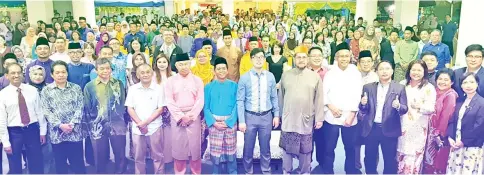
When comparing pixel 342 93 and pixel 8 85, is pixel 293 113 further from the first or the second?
pixel 8 85

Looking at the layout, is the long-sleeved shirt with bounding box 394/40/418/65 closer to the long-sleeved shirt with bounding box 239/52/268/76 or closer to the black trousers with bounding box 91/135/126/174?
the long-sleeved shirt with bounding box 239/52/268/76

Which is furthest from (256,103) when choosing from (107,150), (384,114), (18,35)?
(18,35)

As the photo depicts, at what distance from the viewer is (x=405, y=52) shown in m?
6.20

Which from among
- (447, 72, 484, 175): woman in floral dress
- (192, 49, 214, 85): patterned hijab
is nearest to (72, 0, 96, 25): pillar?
(192, 49, 214, 85): patterned hijab

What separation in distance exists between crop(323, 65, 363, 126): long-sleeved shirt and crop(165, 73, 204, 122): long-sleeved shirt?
4.04 feet

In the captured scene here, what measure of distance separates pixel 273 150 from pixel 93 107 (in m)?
1.89

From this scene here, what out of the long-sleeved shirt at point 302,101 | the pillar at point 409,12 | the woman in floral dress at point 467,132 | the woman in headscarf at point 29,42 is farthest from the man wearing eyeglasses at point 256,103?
the pillar at point 409,12

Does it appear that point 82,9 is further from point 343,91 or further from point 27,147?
point 343,91

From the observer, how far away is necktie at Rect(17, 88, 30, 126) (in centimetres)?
348

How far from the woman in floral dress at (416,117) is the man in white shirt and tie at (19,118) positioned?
3324 millimetres

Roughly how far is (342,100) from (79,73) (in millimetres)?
2821

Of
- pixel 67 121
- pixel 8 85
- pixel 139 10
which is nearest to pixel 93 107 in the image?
pixel 67 121

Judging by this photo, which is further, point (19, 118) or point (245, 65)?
point (245, 65)

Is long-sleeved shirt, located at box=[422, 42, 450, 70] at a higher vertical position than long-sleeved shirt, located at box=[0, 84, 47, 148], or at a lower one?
higher
